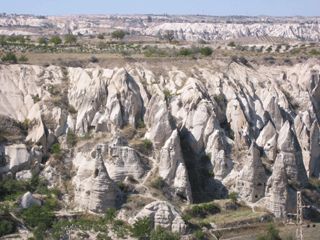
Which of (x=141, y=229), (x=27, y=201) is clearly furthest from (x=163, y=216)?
(x=27, y=201)

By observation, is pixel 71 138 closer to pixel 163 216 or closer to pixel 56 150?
pixel 56 150

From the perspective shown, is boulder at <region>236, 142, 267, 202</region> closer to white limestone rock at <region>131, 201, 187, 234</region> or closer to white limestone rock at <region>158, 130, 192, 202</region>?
white limestone rock at <region>158, 130, 192, 202</region>

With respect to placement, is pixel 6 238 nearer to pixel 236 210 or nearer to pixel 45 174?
pixel 45 174

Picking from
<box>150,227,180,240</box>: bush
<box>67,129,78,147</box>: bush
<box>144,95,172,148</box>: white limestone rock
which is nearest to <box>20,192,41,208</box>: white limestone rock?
<box>67,129,78,147</box>: bush

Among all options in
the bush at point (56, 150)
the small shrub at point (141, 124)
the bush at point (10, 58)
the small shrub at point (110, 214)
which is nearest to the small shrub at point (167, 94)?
the small shrub at point (141, 124)

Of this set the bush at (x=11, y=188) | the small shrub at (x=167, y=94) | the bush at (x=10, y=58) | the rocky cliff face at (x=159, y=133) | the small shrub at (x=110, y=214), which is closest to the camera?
the small shrub at (x=110, y=214)

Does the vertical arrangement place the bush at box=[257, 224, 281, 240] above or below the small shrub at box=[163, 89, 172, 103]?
below

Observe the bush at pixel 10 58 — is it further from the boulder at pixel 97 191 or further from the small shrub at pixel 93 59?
the boulder at pixel 97 191
